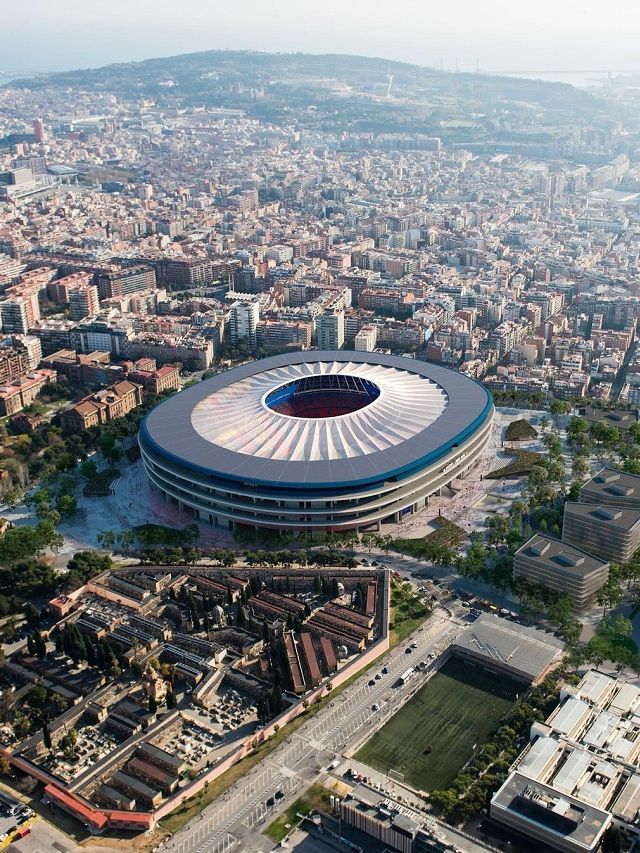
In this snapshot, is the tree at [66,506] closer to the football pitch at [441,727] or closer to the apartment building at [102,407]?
the apartment building at [102,407]

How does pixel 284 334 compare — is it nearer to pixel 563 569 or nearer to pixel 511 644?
pixel 563 569

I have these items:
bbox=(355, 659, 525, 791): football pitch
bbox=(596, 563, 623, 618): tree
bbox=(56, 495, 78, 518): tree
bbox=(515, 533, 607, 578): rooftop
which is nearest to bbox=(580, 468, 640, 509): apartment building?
bbox=(515, 533, 607, 578): rooftop

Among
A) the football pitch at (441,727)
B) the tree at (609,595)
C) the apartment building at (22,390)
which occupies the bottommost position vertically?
the apartment building at (22,390)

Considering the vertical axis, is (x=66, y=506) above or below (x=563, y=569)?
below

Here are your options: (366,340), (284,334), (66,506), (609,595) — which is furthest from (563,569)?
(284,334)

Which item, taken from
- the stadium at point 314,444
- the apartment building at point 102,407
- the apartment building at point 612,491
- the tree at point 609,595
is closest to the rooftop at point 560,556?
the tree at point 609,595

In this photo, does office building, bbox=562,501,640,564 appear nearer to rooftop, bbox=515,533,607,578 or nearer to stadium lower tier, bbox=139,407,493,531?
rooftop, bbox=515,533,607,578
